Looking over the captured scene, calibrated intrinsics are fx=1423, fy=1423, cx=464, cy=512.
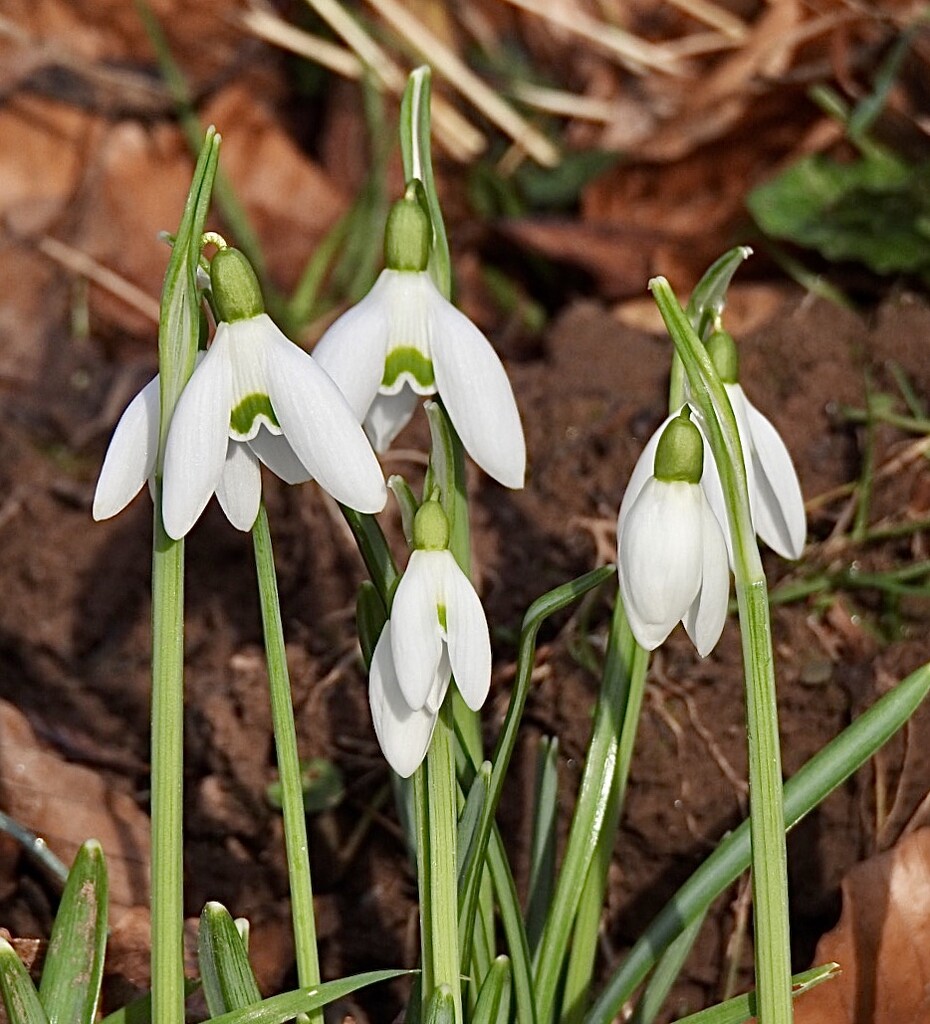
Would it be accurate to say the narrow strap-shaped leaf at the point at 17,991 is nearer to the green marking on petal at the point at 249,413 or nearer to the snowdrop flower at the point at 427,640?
the snowdrop flower at the point at 427,640

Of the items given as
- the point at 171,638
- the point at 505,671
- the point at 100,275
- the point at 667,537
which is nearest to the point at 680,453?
the point at 667,537

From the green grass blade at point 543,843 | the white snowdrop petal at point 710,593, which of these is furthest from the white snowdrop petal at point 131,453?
the green grass blade at point 543,843

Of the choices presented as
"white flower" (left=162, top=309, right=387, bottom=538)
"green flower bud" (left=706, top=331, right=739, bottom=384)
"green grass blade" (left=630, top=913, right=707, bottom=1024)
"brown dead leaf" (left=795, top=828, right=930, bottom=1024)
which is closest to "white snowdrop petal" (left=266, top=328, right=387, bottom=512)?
"white flower" (left=162, top=309, right=387, bottom=538)

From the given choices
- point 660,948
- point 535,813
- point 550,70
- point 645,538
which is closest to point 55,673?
point 535,813

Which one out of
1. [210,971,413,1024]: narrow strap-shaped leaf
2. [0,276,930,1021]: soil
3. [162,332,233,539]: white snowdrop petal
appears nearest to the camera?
[162,332,233,539]: white snowdrop petal

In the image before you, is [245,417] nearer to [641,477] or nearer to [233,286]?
[233,286]

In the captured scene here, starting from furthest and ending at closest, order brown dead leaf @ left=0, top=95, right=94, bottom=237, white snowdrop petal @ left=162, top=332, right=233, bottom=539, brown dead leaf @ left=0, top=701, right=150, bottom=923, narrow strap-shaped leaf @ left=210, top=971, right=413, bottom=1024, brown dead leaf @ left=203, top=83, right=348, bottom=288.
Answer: brown dead leaf @ left=0, top=95, right=94, bottom=237
brown dead leaf @ left=203, top=83, right=348, bottom=288
brown dead leaf @ left=0, top=701, right=150, bottom=923
narrow strap-shaped leaf @ left=210, top=971, right=413, bottom=1024
white snowdrop petal @ left=162, top=332, right=233, bottom=539

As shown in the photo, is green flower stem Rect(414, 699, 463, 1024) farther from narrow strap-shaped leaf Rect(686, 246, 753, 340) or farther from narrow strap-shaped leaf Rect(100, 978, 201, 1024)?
narrow strap-shaped leaf Rect(686, 246, 753, 340)
